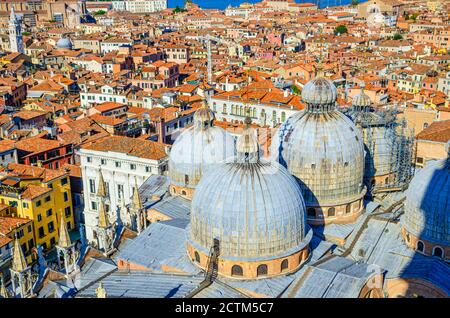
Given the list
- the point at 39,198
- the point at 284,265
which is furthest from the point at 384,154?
the point at 39,198

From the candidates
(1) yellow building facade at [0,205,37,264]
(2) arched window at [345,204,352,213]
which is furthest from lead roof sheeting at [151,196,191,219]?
(1) yellow building facade at [0,205,37,264]

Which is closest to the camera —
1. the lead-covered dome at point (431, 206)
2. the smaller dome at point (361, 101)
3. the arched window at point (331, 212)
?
the lead-covered dome at point (431, 206)

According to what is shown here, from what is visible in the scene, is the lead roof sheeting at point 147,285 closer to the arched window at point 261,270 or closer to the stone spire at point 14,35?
the arched window at point 261,270

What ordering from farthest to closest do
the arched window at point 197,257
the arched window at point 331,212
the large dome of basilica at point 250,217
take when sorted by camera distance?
the arched window at point 331,212
the arched window at point 197,257
the large dome of basilica at point 250,217

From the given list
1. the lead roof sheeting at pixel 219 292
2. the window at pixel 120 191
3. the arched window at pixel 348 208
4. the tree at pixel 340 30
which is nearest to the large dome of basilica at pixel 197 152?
the arched window at pixel 348 208

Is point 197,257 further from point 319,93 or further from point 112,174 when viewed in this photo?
point 112,174

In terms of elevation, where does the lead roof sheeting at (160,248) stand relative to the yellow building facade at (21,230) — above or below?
above

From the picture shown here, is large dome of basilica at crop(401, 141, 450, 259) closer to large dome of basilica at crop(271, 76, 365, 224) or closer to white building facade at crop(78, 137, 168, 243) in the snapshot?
large dome of basilica at crop(271, 76, 365, 224)
